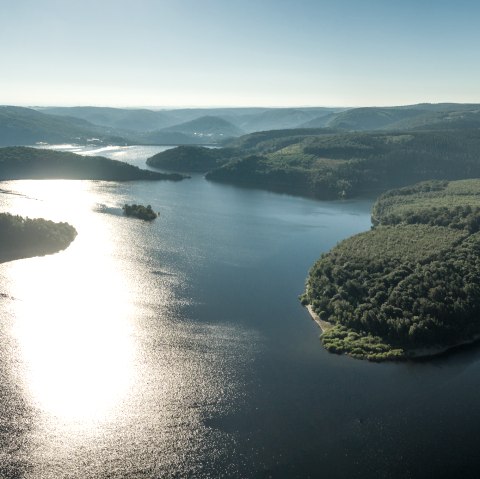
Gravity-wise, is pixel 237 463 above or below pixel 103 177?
below

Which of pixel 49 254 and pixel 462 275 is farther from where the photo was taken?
pixel 49 254

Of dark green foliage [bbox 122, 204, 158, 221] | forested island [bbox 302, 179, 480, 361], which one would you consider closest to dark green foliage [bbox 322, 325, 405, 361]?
forested island [bbox 302, 179, 480, 361]

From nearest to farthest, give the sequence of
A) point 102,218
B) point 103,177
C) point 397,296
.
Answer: point 397,296 < point 102,218 < point 103,177

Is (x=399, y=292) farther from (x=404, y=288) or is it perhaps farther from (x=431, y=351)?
(x=431, y=351)

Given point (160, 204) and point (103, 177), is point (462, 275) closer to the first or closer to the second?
point (160, 204)

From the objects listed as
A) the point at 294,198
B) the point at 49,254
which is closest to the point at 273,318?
the point at 49,254

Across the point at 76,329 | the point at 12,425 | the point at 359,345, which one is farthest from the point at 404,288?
the point at 12,425
